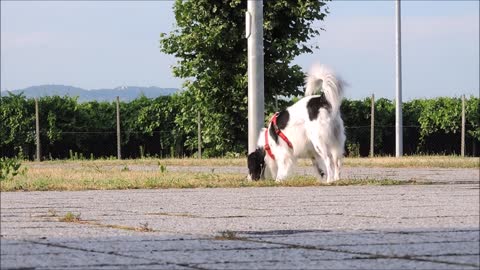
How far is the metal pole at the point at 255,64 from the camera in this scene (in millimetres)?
18672

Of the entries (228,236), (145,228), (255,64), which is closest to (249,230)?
(228,236)

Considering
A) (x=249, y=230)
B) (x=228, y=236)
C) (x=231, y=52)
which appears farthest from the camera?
(x=231, y=52)

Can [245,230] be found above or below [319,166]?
below

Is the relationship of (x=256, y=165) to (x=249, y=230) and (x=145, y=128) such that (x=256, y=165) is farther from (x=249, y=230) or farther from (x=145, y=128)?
(x=145, y=128)

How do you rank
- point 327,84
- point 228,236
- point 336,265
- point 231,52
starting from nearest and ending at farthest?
point 336,265 < point 228,236 < point 327,84 < point 231,52

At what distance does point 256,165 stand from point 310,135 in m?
1.48

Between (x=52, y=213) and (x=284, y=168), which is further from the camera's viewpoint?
(x=284, y=168)

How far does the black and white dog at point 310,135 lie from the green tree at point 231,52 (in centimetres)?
1211

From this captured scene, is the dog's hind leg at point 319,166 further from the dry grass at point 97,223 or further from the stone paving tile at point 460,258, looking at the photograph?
the stone paving tile at point 460,258

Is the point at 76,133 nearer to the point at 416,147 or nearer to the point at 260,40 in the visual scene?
the point at 416,147

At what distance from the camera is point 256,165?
18562 mm

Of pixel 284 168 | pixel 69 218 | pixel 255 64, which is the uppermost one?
pixel 255 64

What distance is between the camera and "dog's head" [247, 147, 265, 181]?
18.6 metres

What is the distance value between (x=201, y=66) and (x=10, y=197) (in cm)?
1658
